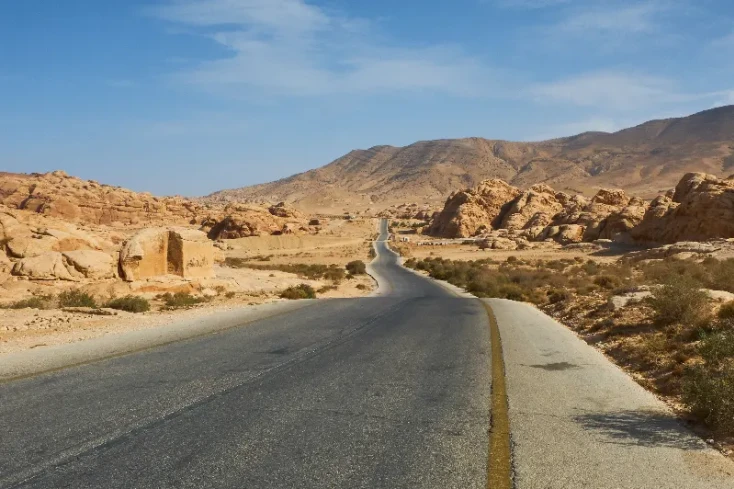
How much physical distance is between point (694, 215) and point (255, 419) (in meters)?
54.7

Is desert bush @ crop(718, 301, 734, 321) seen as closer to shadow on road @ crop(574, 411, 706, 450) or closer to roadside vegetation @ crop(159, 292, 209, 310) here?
shadow on road @ crop(574, 411, 706, 450)

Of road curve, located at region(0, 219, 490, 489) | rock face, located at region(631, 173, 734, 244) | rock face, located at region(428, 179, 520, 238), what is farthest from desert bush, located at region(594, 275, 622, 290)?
rock face, located at region(428, 179, 520, 238)

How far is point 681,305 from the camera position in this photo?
1198cm

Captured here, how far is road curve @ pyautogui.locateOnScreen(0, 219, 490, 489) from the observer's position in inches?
173

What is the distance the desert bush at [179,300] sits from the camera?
20.4 m

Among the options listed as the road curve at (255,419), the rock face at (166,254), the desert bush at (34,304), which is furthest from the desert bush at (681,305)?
the rock face at (166,254)

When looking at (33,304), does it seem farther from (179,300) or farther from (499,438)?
(499,438)

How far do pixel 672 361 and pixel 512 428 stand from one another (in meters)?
5.00

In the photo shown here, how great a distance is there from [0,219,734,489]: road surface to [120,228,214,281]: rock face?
50.1 ft

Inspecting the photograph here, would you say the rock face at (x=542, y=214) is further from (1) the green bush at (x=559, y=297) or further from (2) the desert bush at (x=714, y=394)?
(2) the desert bush at (x=714, y=394)

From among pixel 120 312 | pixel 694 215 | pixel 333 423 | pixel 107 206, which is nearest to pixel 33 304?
pixel 120 312

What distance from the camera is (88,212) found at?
88000 mm

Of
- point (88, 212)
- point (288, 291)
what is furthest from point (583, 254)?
point (88, 212)

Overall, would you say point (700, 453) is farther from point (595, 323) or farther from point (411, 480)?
point (595, 323)
